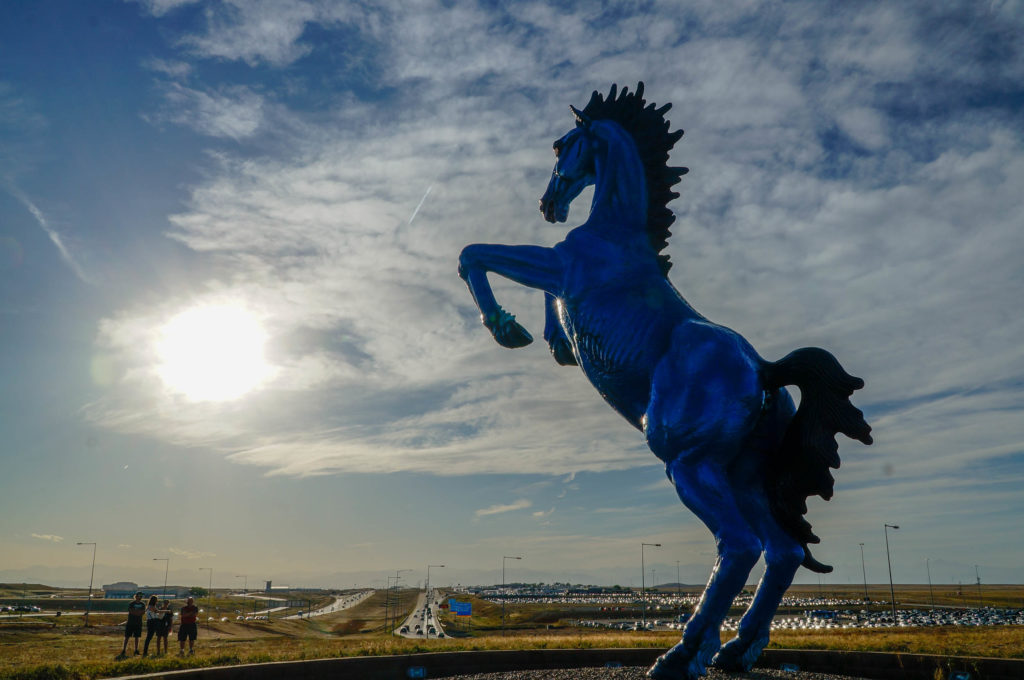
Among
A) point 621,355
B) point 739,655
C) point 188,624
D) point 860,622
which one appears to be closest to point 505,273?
point 621,355

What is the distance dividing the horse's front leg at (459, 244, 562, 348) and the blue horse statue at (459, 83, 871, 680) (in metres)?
0.01

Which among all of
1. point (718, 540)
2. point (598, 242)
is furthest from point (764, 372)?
point (598, 242)

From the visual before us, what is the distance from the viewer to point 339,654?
898cm

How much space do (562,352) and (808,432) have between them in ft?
6.91

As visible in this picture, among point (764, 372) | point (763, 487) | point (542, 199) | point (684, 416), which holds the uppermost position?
point (542, 199)

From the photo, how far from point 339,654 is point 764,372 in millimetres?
6730

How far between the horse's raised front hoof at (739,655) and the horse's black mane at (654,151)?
9.53 feet

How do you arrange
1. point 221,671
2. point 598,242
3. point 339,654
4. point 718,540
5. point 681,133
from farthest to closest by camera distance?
point 339,654, point 221,671, point 681,133, point 598,242, point 718,540

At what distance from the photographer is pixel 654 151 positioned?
614 cm

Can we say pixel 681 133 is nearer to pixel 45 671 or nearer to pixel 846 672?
pixel 846 672

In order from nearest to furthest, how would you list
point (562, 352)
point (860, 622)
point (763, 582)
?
point (763, 582) → point (562, 352) → point (860, 622)

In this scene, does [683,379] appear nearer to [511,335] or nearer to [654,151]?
[511,335]

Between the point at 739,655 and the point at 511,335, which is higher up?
the point at 511,335

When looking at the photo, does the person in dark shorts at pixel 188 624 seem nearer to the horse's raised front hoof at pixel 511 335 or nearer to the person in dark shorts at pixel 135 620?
the person in dark shorts at pixel 135 620
